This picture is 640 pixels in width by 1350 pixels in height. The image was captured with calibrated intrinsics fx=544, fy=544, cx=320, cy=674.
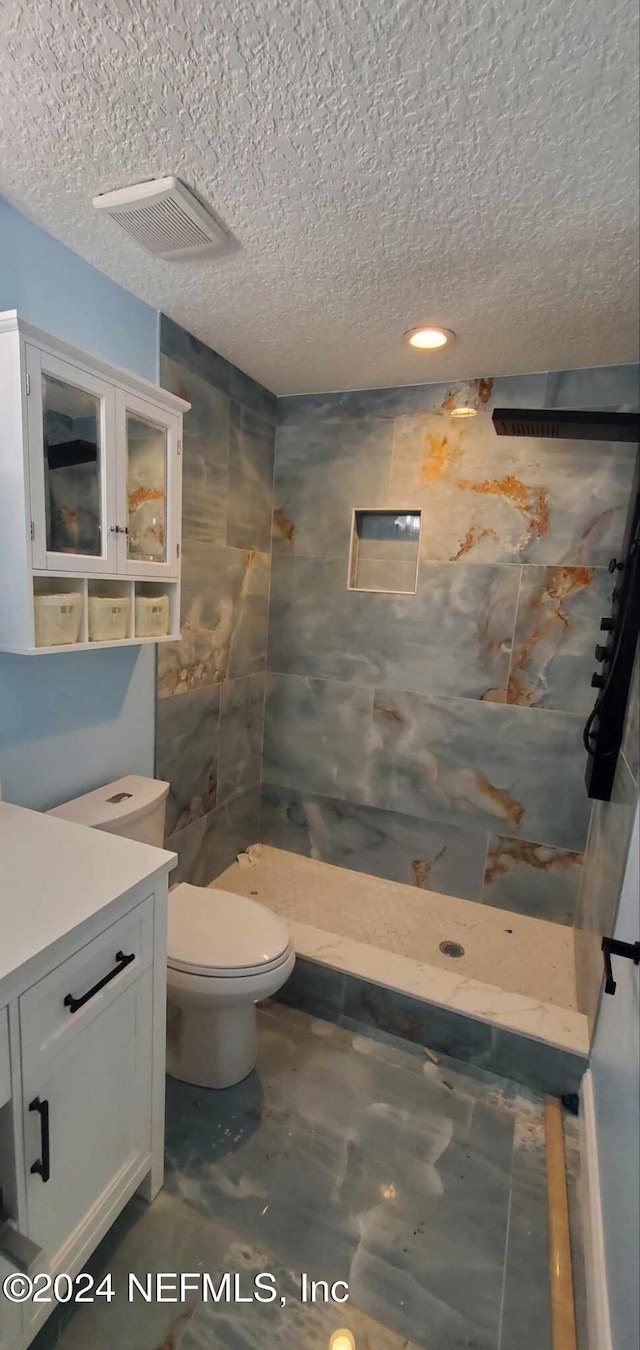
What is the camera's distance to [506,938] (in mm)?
2125

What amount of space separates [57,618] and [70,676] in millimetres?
307

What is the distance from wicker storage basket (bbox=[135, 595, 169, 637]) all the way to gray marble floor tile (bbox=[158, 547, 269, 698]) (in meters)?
0.26

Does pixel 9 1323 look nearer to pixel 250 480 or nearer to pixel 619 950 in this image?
pixel 619 950

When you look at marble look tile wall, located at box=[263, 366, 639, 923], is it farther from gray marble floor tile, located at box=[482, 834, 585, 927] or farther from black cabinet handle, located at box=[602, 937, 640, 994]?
black cabinet handle, located at box=[602, 937, 640, 994]

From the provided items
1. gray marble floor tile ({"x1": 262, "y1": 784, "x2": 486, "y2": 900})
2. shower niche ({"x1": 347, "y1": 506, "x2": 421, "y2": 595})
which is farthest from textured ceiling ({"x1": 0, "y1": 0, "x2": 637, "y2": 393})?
gray marble floor tile ({"x1": 262, "y1": 784, "x2": 486, "y2": 900})

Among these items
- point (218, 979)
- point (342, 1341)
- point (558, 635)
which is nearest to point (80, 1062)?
point (218, 979)

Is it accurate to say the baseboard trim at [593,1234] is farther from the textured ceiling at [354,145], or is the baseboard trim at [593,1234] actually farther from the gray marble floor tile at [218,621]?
the textured ceiling at [354,145]

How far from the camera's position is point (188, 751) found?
208cm

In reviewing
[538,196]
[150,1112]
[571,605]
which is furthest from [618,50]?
[150,1112]

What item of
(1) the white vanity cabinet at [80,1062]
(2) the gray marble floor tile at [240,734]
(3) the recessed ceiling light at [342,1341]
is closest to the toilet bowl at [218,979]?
(1) the white vanity cabinet at [80,1062]

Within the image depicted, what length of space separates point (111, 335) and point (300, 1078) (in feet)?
7.35

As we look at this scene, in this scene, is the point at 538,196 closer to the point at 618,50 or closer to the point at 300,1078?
the point at 618,50

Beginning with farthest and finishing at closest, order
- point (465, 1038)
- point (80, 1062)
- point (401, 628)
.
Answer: point (401, 628), point (465, 1038), point (80, 1062)

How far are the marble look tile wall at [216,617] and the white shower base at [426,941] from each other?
1.06 feet
